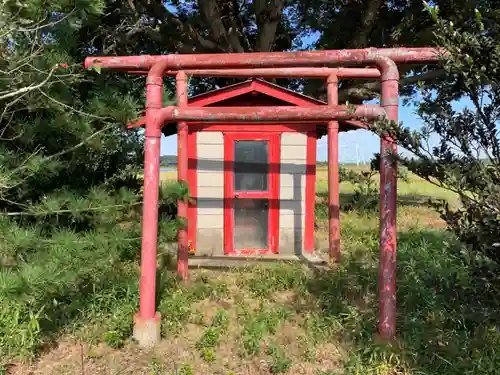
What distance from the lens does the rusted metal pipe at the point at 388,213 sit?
9.60 feet

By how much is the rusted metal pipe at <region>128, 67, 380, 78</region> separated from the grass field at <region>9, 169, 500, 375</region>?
205 centimetres

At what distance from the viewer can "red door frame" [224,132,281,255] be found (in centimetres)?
611

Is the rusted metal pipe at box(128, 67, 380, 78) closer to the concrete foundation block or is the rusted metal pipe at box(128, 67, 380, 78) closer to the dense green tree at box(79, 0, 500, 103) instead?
the concrete foundation block

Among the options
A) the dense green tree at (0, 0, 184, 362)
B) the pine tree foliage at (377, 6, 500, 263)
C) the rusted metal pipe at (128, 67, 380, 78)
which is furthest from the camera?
the rusted metal pipe at (128, 67, 380, 78)

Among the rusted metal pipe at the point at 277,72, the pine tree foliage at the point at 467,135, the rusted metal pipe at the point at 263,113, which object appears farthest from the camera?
the rusted metal pipe at the point at 277,72

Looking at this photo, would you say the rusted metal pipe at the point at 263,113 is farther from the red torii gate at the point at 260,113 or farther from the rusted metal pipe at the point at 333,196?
the rusted metal pipe at the point at 333,196

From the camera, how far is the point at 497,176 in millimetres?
2049

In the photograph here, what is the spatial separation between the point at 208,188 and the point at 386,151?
3774 mm

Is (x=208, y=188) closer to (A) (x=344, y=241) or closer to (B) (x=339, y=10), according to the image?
(A) (x=344, y=241)

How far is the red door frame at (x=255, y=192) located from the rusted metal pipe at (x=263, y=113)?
9.43 feet

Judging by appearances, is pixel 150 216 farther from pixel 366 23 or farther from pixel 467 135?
pixel 366 23

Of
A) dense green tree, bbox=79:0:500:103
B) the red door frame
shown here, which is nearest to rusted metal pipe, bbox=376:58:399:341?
the red door frame

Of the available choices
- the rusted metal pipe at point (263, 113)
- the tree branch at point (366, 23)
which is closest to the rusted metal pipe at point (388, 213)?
the rusted metal pipe at point (263, 113)

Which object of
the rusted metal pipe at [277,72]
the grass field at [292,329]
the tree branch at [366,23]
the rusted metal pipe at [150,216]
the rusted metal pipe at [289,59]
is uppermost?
the tree branch at [366,23]
